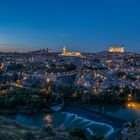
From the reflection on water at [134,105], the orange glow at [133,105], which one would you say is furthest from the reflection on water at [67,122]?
the orange glow at [133,105]

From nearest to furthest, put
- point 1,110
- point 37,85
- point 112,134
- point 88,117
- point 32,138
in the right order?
point 32,138, point 112,134, point 88,117, point 1,110, point 37,85

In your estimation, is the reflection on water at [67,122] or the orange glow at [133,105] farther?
the orange glow at [133,105]

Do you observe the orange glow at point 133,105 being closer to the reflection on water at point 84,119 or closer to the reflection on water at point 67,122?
the reflection on water at point 84,119

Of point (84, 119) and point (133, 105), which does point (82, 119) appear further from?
point (133, 105)

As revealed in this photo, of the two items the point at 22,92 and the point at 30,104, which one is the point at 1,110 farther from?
the point at 22,92

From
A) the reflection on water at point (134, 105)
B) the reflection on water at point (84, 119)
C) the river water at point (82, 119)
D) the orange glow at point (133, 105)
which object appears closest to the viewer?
the river water at point (82, 119)

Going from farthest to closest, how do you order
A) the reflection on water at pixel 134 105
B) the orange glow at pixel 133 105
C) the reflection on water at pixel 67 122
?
the orange glow at pixel 133 105, the reflection on water at pixel 134 105, the reflection on water at pixel 67 122

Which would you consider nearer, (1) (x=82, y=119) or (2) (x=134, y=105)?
(1) (x=82, y=119)

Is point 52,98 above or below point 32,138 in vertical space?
below

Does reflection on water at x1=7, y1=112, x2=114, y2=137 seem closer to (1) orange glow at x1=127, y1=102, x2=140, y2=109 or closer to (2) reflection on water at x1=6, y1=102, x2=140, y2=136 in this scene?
(2) reflection on water at x1=6, y1=102, x2=140, y2=136

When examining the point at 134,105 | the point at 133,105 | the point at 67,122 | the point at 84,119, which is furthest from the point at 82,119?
the point at 134,105

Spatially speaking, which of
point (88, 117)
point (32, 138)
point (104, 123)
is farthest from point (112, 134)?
point (32, 138)
